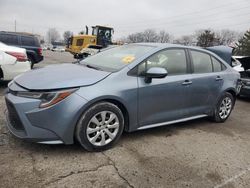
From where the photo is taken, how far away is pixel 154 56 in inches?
149

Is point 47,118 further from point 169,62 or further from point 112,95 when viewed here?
point 169,62

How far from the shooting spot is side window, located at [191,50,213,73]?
4383 millimetres

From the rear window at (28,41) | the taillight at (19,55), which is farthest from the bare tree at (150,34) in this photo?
the taillight at (19,55)

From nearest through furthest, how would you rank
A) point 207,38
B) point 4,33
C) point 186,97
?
point 186,97 → point 4,33 → point 207,38

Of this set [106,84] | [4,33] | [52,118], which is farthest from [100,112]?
[4,33]

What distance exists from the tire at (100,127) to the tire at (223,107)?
7.73 ft

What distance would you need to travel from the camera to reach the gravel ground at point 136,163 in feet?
8.66

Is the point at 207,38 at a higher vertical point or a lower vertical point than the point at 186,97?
higher

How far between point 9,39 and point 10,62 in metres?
4.95

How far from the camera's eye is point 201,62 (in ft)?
14.9

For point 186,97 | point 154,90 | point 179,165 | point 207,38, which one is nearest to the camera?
point 179,165

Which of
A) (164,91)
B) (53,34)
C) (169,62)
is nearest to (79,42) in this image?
(169,62)

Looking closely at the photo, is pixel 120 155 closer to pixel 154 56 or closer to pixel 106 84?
pixel 106 84

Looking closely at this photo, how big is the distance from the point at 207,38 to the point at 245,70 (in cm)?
4245
